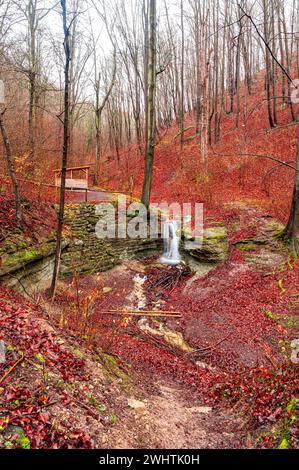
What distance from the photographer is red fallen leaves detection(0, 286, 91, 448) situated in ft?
8.75

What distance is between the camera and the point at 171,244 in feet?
36.9

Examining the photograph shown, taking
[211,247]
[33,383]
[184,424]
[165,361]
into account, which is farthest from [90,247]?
[184,424]

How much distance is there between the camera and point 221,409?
4.14m

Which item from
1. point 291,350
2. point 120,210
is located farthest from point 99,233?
point 291,350

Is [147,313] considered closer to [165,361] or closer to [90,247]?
[165,361]

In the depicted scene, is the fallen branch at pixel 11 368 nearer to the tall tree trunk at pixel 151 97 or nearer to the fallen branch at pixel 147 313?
the fallen branch at pixel 147 313

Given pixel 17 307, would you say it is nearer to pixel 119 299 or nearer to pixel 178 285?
pixel 119 299

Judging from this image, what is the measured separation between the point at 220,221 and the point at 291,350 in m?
6.16

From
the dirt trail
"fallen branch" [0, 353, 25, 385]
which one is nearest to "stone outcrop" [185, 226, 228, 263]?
the dirt trail

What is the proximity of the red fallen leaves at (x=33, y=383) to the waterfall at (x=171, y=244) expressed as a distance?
21.1 feet

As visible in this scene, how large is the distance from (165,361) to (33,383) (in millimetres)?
3071

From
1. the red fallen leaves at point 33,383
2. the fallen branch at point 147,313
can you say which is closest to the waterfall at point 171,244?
the fallen branch at point 147,313

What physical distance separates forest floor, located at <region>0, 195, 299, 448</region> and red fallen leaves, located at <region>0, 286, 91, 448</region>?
0.01 metres

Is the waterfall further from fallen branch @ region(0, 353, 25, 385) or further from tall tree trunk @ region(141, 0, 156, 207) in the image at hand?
fallen branch @ region(0, 353, 25, 385)
